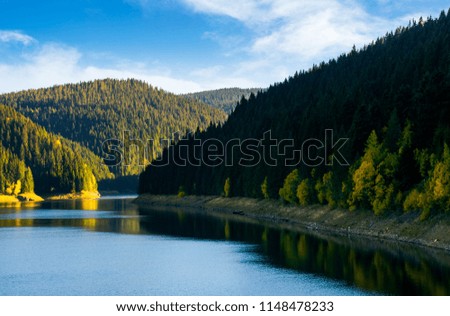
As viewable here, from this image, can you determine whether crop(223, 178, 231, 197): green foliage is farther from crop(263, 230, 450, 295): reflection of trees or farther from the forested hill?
crop(263, 230, 450, 295): reflection of trees

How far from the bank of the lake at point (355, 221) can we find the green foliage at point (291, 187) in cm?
172

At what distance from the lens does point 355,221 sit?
289 ft

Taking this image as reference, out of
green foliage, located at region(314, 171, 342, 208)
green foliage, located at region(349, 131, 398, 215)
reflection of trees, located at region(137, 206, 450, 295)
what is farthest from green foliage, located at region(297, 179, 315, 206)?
green foliage, located at region(349, 131, 398, 215)

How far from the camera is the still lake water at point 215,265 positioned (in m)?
48.4

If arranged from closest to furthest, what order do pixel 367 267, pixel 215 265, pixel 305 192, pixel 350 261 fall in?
pixel 367 267 < pixel 350 261 < pixel 215 265 < pixel 305 192

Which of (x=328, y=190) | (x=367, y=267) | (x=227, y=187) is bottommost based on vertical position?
(x=367, y=267)

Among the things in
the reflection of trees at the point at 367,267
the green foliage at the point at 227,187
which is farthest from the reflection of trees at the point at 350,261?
the green foliage at the point at 227,187

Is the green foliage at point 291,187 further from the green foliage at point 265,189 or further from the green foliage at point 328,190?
the green foliage at point 265,189

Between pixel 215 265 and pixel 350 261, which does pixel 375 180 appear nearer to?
pixel 350 261

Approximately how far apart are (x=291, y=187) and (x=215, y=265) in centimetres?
5710

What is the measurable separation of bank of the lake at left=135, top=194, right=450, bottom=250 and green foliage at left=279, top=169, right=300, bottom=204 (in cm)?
172

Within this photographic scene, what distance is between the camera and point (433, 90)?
85562 mm

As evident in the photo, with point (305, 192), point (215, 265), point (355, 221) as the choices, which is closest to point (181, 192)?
point (305, 192)
